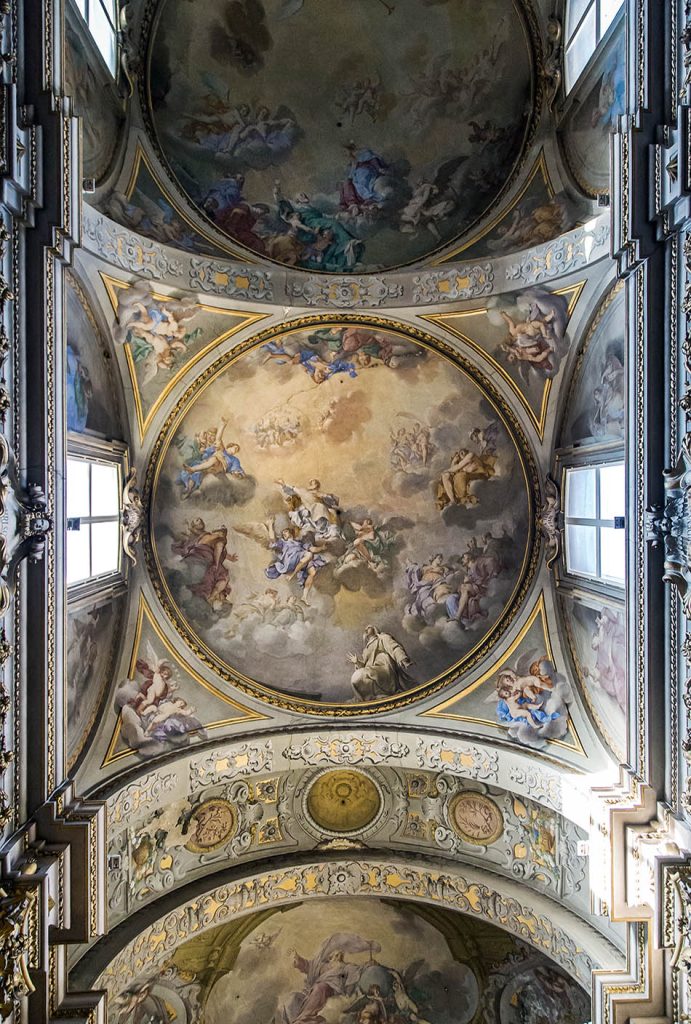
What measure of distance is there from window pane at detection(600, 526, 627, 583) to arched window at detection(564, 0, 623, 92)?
739 centimetres

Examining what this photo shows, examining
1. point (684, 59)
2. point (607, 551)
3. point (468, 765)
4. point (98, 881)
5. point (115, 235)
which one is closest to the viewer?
point (684, 59)

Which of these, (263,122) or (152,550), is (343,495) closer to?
(152,550)

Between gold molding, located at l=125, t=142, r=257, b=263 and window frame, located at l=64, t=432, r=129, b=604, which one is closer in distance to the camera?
window frame, located at l=64, t=432, r=129, b=604

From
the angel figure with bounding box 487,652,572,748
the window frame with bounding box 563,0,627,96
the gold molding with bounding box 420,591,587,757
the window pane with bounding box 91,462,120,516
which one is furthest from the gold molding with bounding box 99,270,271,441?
the angel figure with bounding box 487,652,572,748

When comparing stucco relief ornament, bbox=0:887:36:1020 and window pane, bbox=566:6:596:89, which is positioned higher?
window pane, bbox=566:6:596:89

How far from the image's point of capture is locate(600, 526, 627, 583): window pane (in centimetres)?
1147

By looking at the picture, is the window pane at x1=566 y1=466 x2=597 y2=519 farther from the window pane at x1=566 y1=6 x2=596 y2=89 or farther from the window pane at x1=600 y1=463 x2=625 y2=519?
the window pane at x1=566 y1=6 x2=596 y2=89

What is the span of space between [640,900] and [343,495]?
859cm

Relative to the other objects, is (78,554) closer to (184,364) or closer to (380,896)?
(184,364)

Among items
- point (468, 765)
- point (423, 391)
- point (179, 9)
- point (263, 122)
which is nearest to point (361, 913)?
point (468, 765)

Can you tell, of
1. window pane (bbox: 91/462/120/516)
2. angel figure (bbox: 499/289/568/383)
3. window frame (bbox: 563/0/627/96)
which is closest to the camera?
window frame (bbox: 563/0/627/96)

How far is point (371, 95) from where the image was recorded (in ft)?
40.8

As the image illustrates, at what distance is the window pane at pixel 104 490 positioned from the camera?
483 inches

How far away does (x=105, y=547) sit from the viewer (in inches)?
509
